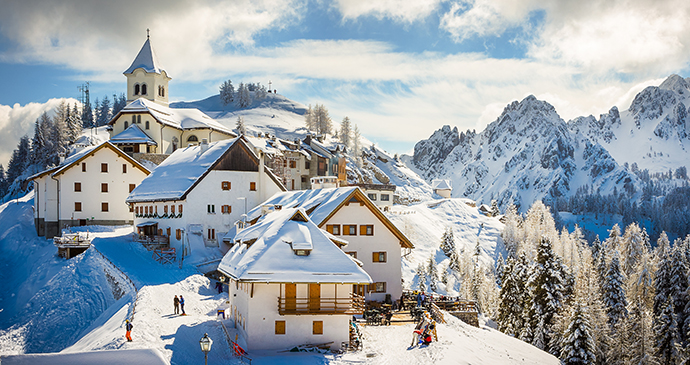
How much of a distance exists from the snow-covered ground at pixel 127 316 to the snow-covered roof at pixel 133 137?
20.8 m

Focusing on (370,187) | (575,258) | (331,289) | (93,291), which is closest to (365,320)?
(331,289)

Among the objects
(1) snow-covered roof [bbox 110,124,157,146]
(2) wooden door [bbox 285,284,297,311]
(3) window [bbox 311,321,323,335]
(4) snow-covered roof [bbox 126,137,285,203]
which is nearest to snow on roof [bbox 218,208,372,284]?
(2) wooden door [bbox 285,284,297,311]

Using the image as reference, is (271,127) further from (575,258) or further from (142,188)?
(142,188)

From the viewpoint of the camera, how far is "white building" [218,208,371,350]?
86.2ft

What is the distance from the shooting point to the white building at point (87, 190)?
56781mm

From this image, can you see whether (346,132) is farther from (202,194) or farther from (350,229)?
(350,229)

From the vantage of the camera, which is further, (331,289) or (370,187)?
(370,187)

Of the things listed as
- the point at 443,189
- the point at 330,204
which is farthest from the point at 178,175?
the point at 443,189

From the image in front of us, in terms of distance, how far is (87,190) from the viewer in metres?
58.1

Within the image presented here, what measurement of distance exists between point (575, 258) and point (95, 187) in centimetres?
8310

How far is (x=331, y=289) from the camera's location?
1080 inches

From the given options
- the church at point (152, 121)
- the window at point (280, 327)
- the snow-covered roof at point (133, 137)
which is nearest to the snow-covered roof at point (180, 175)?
the church at point (152, 121)

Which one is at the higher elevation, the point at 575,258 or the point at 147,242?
the point at 147,242

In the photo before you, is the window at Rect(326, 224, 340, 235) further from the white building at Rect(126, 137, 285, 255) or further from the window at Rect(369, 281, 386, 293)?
the white building at Rect(126, 137, 285, 255)
